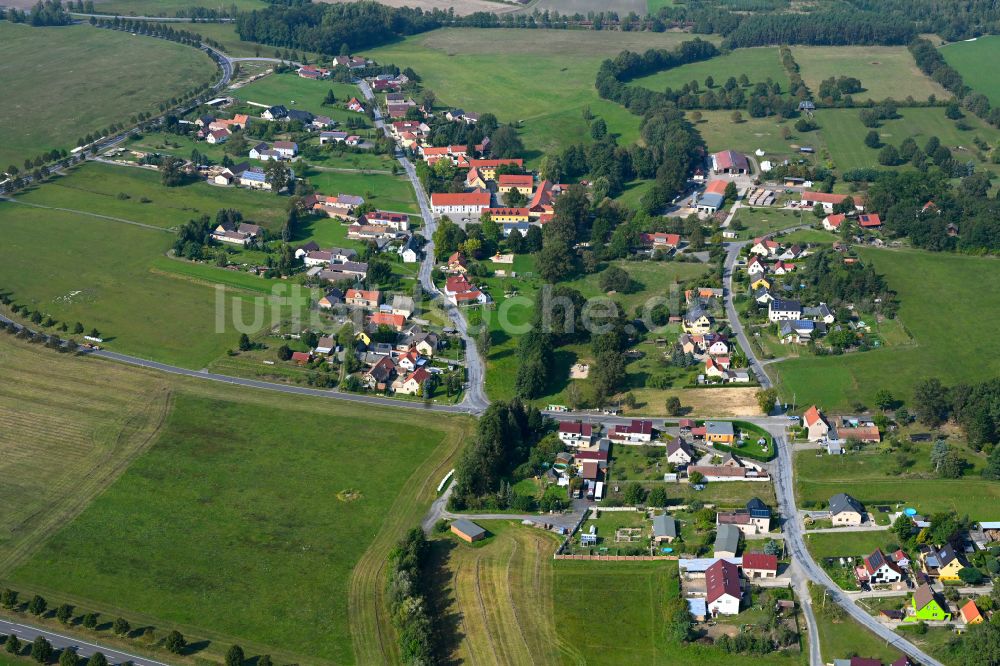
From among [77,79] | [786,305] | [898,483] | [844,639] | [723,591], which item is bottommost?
[844,639]

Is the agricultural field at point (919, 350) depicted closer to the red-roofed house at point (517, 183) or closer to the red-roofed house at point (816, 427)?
the red-roofed house at point (816, 427)

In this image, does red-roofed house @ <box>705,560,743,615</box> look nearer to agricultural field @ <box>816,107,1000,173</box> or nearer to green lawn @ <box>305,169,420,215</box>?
green lawn @ <box>305,169,420,215</box>

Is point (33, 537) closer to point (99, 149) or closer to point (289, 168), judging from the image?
point (289, 168)

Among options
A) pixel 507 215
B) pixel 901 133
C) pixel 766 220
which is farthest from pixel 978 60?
pixel 507 215

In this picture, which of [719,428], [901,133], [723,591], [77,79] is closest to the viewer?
[723,591]

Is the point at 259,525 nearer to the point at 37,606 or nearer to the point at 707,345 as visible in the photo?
the point at 37,606
